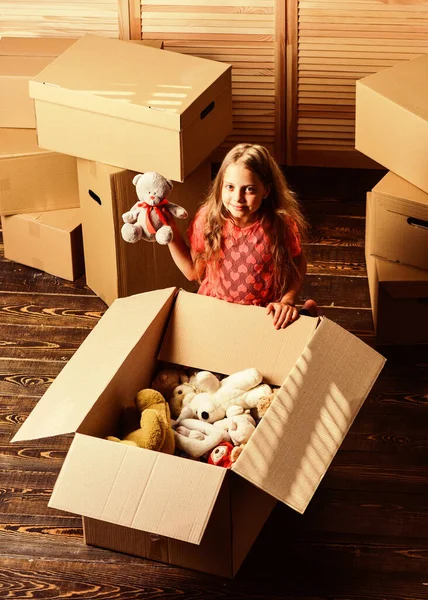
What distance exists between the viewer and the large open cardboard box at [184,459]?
5.34ft

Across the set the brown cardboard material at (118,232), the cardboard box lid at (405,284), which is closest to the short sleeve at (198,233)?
the brown cardboard material at (118,232)

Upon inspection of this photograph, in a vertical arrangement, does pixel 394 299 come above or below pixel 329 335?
below

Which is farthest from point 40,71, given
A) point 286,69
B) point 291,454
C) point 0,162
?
point 291,454

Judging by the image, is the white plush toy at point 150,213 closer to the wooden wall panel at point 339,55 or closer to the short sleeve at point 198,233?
the short sleeve at point 198,233

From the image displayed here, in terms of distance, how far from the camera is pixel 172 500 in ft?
5.29

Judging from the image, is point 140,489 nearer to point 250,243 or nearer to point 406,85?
point 250,243

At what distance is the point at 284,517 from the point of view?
204 centimetres

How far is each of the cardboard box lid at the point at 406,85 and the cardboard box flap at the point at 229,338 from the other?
2.41 ft

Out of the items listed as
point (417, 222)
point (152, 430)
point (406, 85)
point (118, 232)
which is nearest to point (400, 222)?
point (417, 222)

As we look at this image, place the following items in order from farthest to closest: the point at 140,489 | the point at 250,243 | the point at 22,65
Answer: the point at 22,65, the point at 250,243, the point at 140,489

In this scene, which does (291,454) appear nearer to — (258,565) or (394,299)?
(258,565)

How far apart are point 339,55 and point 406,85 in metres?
0.53

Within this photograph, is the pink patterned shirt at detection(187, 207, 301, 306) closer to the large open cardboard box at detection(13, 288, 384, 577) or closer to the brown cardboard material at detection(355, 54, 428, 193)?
the large open cardboard box at detection(13, 288, 384, 577)

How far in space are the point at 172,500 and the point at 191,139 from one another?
111cm
